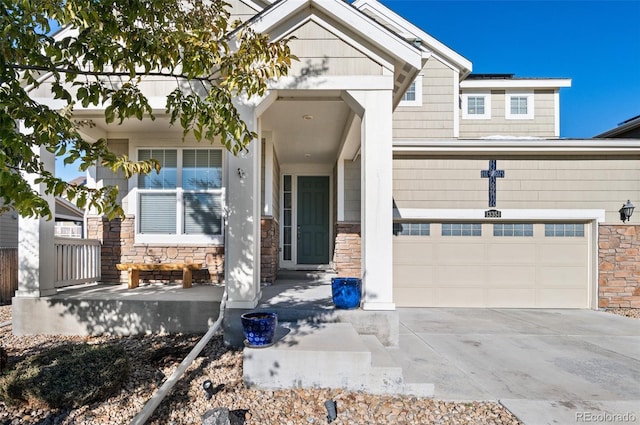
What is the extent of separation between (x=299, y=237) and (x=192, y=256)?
109 inches

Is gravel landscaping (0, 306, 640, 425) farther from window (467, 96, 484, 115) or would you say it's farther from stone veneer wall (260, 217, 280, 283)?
window (467, 96, 484, 115)

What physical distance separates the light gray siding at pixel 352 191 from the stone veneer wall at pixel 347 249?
0.73ft

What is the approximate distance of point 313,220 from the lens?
8773mm

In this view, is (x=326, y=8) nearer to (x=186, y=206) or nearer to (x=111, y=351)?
(x=186, y=206)

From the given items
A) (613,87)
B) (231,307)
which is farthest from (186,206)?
(613,87)

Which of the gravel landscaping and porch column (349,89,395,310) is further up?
porch column (349,89,395,310)

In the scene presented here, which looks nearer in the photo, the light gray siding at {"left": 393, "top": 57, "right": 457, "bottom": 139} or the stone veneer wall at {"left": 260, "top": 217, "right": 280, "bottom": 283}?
the stone veneer wall at {"left": 260, "top": 217, "right": 280, "bottom": 283}

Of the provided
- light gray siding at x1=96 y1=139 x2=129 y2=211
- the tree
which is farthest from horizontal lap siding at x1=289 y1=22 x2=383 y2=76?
light gray siding at x1=96 y1=139 x2=129 y2=211

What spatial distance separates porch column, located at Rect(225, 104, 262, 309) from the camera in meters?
4.57

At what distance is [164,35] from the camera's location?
3.15 metres

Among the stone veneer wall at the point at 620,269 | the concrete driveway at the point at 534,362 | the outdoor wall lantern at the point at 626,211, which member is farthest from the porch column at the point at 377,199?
the outdoor wall lantern at the point at 626,211

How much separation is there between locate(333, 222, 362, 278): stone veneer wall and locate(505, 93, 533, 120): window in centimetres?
712

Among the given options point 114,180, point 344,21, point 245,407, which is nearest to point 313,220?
point 114,180

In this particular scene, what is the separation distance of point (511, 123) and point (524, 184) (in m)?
4.43
